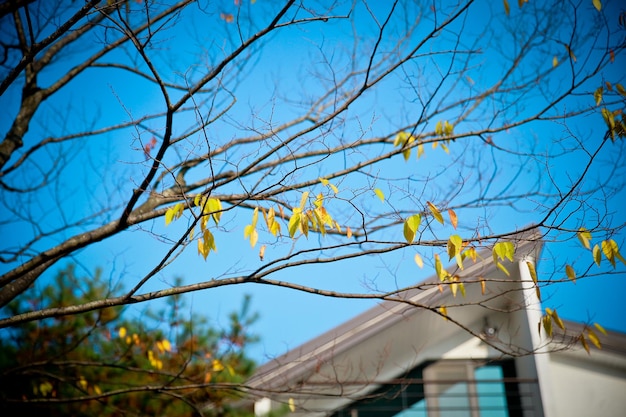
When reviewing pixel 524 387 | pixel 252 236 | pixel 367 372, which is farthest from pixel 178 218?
pixel 524 387

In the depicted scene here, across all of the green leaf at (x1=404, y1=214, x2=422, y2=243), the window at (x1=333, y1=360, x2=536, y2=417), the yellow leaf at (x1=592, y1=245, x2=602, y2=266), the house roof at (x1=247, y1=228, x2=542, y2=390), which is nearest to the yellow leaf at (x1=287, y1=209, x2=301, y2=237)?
the green leaf at (x1=404, y1=214, x2=422, y2=243)

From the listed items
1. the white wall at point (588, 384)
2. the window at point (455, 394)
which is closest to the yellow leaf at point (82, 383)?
the window at point (455, 394)

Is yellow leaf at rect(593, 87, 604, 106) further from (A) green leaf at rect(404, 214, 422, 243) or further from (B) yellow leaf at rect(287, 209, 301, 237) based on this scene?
(B) yellow leaf at rect(287, 209, 301, 237)

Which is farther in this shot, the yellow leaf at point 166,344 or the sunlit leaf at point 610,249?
the yellow leaf at point 166,344

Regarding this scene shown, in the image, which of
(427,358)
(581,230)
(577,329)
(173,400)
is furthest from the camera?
(427,358)

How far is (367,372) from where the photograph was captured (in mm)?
6680

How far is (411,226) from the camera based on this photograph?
2570 millimetres

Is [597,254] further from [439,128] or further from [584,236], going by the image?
[439,128]

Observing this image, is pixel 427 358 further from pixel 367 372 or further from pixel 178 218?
pixel 178 218

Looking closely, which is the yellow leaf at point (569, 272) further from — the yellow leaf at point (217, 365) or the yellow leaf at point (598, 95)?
the yellow leaf at point (217, 365)

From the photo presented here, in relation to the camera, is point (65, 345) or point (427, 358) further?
point (427, 358)

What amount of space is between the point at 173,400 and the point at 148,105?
3.06 metres

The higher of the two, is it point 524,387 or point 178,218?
point 178,218

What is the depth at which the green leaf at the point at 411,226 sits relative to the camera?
2568 mm
